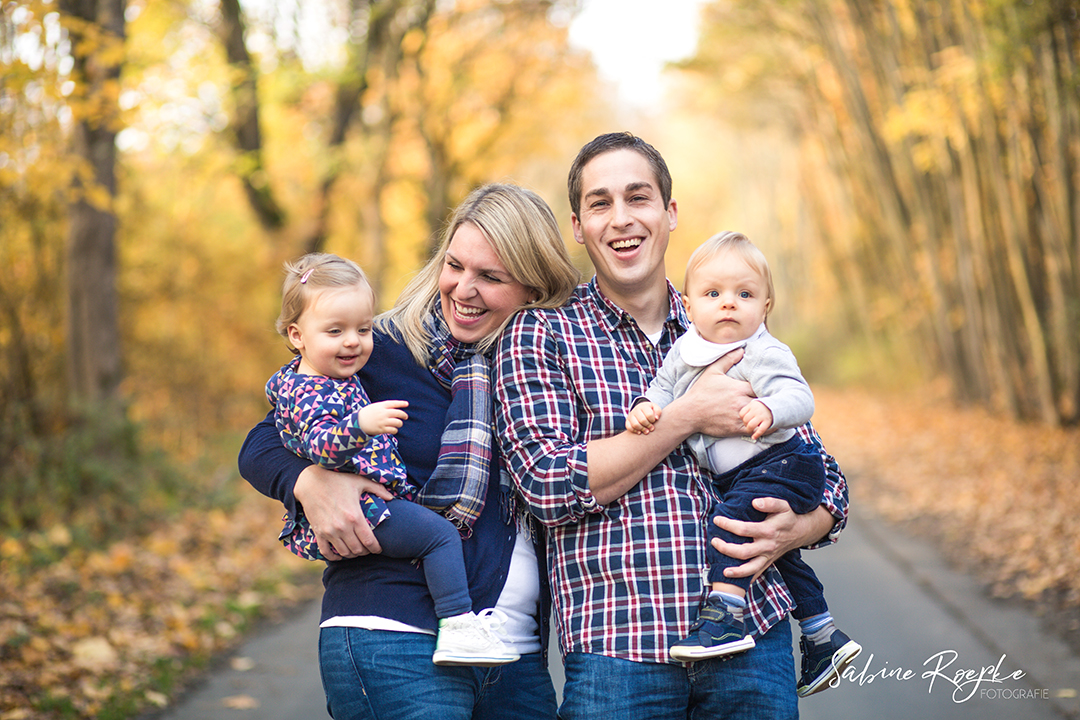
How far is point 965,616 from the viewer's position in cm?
562

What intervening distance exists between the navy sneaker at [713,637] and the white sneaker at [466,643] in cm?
43

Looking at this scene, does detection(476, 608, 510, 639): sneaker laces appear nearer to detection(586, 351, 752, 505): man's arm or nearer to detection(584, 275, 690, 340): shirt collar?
detection(586, 351, 752, 505): man's arm

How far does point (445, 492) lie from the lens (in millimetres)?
2270

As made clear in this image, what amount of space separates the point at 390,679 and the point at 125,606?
176 inches

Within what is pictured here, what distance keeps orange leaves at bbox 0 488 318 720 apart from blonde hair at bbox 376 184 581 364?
306 cm

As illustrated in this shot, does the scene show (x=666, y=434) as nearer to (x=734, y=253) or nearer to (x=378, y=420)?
(x=734, y=253)

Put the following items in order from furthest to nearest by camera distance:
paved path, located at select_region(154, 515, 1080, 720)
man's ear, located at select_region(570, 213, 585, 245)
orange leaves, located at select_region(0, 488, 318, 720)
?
orange leaves, located at select_region(0, 488, 318, 720)
paved path, located at select_region(154, 515, 1080, 720)
man's ear, located at select_region(570, 213, 585, 245)

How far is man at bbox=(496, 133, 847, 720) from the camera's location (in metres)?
2.18

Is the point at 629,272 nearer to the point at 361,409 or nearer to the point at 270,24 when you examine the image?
the point at 361,409

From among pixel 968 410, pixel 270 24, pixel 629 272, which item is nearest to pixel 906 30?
pixel 968 410

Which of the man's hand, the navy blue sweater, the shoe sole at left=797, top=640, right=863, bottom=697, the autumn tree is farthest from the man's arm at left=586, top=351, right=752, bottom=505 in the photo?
the autumn tree

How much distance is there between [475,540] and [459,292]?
647mm

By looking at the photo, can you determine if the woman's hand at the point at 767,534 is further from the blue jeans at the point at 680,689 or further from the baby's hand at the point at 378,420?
the baby's hand at the point at 378,420

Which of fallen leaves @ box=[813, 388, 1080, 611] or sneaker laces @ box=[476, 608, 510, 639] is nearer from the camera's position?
sneaker laces @ box=[476, 608, 510, 639]
